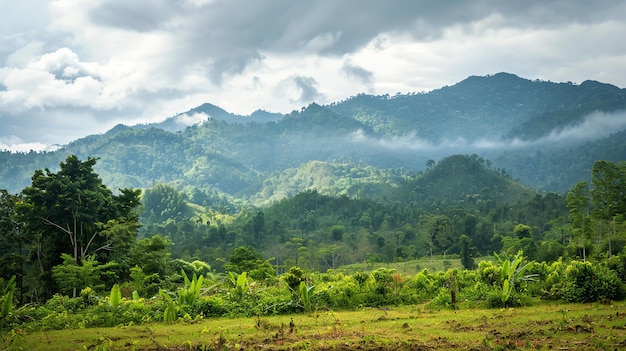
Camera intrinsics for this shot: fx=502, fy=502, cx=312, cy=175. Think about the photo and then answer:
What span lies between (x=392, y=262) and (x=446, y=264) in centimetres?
726

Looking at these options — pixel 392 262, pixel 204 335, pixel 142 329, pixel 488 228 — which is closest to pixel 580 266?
pixel 204 335

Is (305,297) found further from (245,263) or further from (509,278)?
(245,263)

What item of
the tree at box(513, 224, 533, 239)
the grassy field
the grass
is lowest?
the grass

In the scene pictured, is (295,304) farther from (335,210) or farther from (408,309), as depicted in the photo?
(335,210)

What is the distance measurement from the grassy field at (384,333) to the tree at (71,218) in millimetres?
14184

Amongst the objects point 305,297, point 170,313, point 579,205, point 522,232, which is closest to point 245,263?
point 305,297

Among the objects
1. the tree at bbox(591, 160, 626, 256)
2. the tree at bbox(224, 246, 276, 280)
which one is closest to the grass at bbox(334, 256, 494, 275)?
the tree at bbox(591, 160, 626, 256)

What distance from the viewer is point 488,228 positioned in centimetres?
7225

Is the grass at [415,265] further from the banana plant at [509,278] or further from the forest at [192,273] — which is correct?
the banana plant at [509,278]

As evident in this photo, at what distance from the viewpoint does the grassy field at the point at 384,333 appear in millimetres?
8570

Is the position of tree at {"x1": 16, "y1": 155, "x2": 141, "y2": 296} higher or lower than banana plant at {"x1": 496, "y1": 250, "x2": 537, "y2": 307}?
higher

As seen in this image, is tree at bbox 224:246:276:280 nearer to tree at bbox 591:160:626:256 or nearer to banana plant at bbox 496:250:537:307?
banana plant at bbox 496:250:537:307

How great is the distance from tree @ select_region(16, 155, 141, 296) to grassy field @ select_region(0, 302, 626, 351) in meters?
14.2

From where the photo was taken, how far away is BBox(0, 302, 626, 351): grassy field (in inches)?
337
